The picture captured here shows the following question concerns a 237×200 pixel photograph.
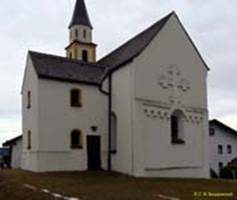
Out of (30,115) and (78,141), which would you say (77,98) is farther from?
(30,115)

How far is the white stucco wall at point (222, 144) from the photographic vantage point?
50719mm

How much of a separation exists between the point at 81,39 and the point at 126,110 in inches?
615

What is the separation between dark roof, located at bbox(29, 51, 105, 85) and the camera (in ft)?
94.3

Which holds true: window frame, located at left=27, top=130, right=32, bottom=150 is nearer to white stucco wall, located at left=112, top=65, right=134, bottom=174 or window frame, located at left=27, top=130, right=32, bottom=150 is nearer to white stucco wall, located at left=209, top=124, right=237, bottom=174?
white stucco wall, located at left=112, top=65, right=134, bottom=174

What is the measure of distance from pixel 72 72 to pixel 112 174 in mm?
7788

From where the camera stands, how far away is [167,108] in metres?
29.2

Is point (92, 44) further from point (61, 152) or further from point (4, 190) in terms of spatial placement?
point (4, 190)

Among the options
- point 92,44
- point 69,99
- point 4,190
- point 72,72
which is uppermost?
point 92,44

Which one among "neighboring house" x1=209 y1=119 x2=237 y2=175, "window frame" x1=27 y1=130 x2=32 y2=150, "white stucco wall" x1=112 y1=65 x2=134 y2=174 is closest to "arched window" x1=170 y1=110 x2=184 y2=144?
"white stucco wall" x1=112 y1=65 x2=134 y2=174

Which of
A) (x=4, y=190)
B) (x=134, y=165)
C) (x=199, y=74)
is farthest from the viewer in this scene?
(x=199, y=74)

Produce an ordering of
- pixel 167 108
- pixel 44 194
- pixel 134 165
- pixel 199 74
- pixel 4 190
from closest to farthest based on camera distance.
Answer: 1. pixel 44 194
2. pixel 4 190
3. pixel 134 165
4. pixel 167 108
5. pixel 199 74

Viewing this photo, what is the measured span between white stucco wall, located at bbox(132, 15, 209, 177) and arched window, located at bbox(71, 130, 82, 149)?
4007mm

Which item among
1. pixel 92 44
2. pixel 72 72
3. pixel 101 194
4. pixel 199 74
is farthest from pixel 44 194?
pixel 92 44

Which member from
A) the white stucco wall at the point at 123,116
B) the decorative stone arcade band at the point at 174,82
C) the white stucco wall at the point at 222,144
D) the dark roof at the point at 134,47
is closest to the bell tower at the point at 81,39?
the dark roof at the point at 134,47
